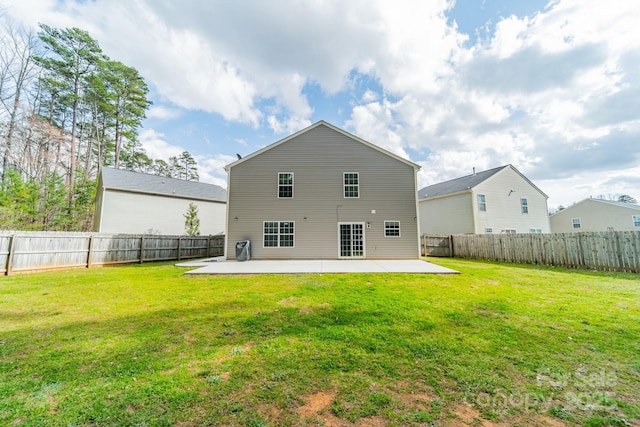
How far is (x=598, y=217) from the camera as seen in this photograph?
2253 centimetres

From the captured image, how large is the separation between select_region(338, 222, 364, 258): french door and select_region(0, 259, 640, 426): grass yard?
23.2 feet

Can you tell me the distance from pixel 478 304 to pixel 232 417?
5145mm

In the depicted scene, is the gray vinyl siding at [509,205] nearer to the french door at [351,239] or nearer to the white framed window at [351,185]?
the french door at [351,239]

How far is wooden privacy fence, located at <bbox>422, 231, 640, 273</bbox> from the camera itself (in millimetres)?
8539

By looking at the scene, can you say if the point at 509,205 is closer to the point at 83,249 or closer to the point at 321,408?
the point at 321,408

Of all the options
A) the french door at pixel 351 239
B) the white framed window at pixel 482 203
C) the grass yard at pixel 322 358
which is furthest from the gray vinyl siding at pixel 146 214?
the white framed window at pixel 482 203

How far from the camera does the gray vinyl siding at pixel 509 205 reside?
17953 mm

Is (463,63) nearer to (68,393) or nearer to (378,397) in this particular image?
(378,397)

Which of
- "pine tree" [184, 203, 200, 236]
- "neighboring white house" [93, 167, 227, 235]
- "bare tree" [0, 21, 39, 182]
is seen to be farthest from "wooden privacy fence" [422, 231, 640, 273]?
"bare tree" [0, 21, 39, 182]

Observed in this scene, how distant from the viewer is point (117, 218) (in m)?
17.2

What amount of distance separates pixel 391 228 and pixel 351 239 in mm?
2271

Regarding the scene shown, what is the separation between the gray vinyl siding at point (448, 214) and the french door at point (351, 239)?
31.8 ft

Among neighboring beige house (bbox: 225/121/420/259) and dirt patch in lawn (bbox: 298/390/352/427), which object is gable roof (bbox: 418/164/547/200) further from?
dirt patch in lawn (bbox: 298/390/352/427)

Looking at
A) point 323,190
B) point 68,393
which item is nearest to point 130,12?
point 323,190
